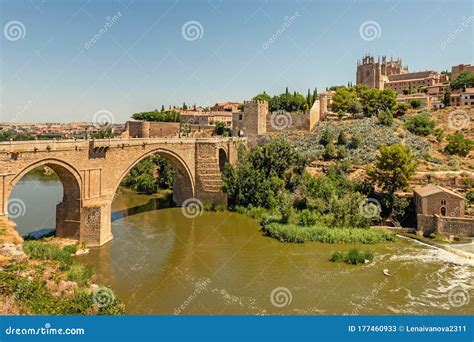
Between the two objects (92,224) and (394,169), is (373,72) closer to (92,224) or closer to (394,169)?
(394,169)

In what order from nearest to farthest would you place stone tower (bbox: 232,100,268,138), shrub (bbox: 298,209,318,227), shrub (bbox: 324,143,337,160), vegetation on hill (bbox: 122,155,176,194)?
shrub (bbox: 298,209,318,227), shrub (bbox: 324,143,337,160), vegetation on hill (bbox: 122,155,176,194), stone tower (bbox: 232,100,268,138)

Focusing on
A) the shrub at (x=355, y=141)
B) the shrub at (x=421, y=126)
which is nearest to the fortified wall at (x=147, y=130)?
the shrub at (x=355, y=141)

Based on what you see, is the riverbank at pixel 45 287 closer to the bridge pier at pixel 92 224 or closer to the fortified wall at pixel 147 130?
the bridge pier at pixel 92 224

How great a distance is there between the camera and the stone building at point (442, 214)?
706 inches

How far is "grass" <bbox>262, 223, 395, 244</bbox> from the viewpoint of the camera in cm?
1775

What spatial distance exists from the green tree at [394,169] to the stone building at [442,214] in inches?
79.1

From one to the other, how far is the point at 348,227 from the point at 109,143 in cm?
1146

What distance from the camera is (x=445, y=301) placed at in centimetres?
1195

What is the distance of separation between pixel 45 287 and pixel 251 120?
24.9 meters

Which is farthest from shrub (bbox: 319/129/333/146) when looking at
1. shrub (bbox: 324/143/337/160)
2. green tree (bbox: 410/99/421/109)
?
green tree (bbox: 410/99/421/109)

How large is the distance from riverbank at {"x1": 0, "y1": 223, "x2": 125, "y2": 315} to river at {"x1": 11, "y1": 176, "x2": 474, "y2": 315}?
3.12ft

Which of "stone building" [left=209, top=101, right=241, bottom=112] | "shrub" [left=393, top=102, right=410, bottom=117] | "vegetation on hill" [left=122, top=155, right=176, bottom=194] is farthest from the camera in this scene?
"stone building" [left=209, top=101, right=241, bottom=112]

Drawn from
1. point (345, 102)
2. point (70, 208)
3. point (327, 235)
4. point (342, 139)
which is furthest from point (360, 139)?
point (70, 208)

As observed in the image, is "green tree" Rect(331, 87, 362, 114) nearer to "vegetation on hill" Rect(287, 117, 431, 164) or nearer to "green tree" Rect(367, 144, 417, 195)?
"vegetation on hill" Rect(287, 117, 431, 164)
